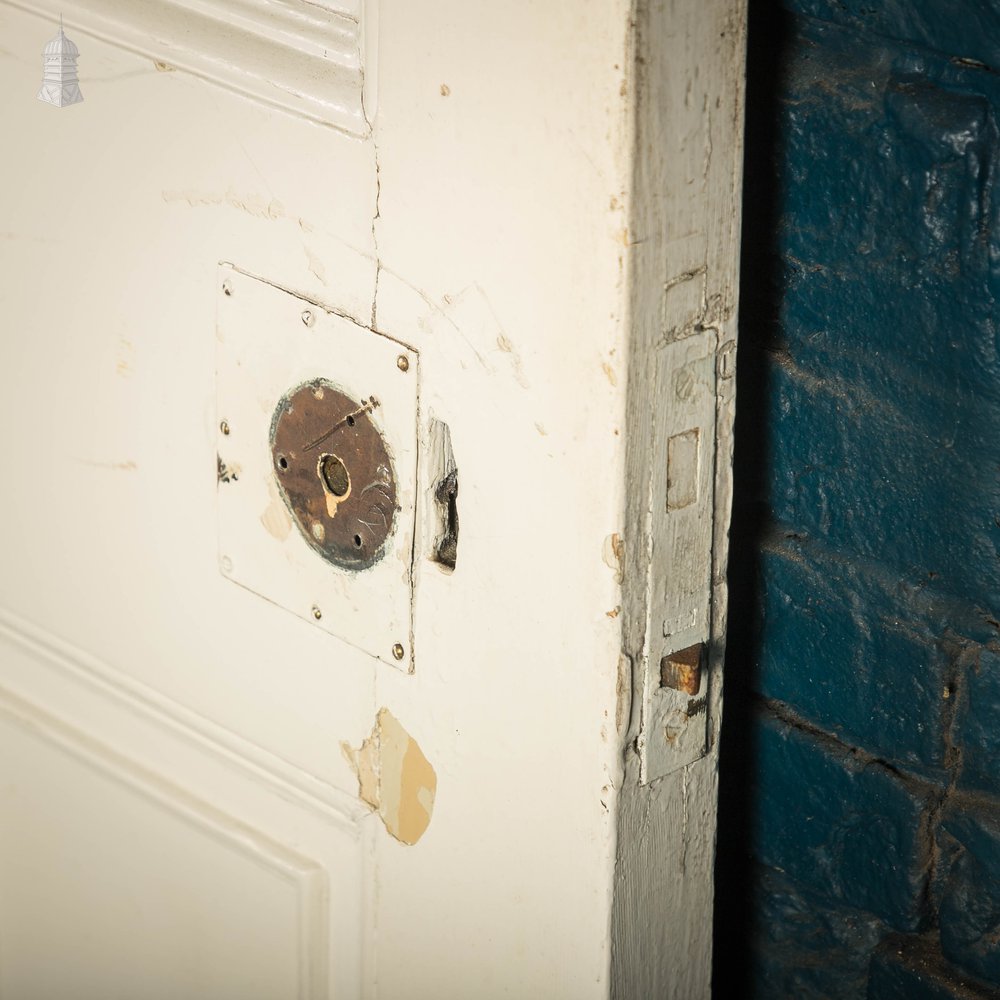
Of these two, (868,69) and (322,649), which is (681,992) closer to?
(322,649)

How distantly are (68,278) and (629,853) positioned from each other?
780 mm

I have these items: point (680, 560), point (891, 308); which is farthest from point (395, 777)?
point (891, 308)

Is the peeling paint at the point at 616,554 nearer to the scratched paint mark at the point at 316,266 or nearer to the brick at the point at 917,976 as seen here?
the scratched paint mark at the point at 316,266

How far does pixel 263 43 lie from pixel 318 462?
344mm

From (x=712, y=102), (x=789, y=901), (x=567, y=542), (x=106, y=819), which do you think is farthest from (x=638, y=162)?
(x=106, y=819)

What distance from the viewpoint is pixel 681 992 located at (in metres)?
1.24

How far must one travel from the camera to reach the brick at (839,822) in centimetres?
139

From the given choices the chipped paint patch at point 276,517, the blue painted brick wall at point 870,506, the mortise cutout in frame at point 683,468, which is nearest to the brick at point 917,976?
the blue painted brick wall at point 870,506

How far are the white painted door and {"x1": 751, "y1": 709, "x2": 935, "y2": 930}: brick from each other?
242 mm

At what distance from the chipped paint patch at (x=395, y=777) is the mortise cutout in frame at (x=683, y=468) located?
0.35 metres

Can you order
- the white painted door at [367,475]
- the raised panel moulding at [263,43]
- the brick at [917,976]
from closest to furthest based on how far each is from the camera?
the white painted door at [367,475]
the raised panel moulding at [263,43]
the brick at [917,976]

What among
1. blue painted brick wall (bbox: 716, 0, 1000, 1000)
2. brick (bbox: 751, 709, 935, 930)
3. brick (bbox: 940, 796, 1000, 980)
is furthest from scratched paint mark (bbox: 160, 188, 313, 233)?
brick (bbox: 940, 796, 1000, 980)

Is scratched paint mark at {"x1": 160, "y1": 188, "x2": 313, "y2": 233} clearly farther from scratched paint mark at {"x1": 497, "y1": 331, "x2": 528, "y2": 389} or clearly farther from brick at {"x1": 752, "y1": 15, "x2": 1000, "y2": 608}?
brick at {"x1": 752, "y1": 15, "x2": 1000, "y2": 608}

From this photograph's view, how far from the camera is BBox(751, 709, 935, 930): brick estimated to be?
1.39 m
